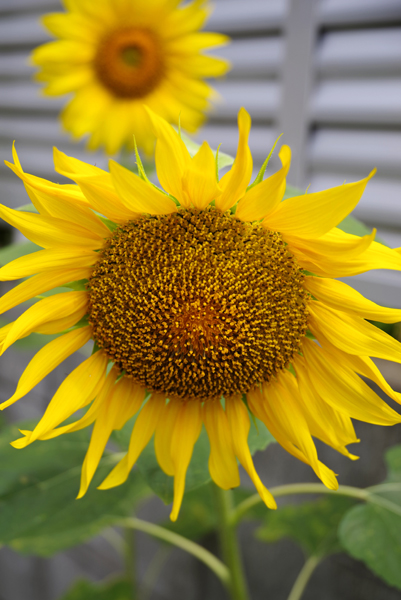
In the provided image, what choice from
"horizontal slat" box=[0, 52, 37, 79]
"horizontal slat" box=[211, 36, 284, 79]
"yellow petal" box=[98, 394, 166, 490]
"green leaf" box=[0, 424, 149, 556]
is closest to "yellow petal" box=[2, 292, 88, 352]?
"yellow petal" box=[98, 394, 166, 490]

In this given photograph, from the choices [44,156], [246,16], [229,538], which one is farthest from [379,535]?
[44,156]

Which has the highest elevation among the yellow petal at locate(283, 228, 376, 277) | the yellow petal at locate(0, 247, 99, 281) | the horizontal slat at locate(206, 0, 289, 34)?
the horizontal slat at locate(206, 0, 289, 34)

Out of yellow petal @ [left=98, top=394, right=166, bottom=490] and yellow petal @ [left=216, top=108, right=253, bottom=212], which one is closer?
yellow petal @ [left=216, top=108, right=253, bottom=212]

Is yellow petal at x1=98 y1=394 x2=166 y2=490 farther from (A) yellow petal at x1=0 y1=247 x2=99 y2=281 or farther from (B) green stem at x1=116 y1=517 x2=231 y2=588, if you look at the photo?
(B) green stem at x1=116 y1=517 x2=231 y2=588

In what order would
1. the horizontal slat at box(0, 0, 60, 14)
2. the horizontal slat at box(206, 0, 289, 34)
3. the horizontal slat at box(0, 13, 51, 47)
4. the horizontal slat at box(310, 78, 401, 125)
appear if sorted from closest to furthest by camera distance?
the horizontal slat at box(310, 78, 401, 125) < the horizontal slat at box(206, 0, 289, 34) < the horizontal slat at box(0, 0, 60, 14) < the horizontal slat at box(0, 13, 51, 47)

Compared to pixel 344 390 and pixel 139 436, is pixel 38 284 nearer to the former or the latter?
pixel 139 436

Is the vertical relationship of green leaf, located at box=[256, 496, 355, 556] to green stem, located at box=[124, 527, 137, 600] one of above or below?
above
